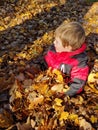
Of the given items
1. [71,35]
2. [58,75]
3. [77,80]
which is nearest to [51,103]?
[77,80]

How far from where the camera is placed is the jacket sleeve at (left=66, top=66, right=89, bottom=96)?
4422 millimetres

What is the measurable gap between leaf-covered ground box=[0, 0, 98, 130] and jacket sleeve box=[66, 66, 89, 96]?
104 millimetres

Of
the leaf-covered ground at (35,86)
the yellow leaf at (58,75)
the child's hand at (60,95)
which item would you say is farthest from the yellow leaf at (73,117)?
the yellow leaf at (58,75)

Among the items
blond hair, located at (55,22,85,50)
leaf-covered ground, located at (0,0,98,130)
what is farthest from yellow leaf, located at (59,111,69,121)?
blond hair, located at (55,22,85,50)

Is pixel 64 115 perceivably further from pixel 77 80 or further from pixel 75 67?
pixel 75 67

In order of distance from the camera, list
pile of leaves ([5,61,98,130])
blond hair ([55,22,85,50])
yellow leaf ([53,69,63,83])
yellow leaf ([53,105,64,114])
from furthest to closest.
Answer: yellow leaf ([53,69,63,83]), blond hair ([55,22,85,50]), yellow leaf ([53,105,64,114]), pile of leaves ([5,61,98,130])

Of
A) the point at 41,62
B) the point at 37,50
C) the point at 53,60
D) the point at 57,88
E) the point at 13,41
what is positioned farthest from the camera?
the point at 13,41

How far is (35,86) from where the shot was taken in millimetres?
4527

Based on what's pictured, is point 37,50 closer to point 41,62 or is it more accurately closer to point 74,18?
point 41,62

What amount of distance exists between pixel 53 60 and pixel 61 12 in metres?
4.76

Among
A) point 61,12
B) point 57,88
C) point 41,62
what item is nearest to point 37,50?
point 41,62

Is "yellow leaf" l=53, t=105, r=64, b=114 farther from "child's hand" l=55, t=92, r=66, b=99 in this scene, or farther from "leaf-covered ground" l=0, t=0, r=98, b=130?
"child's hand" l=55, t=92, r=66, b=99

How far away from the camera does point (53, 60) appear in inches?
191

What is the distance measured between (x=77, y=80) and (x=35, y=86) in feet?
2.13
